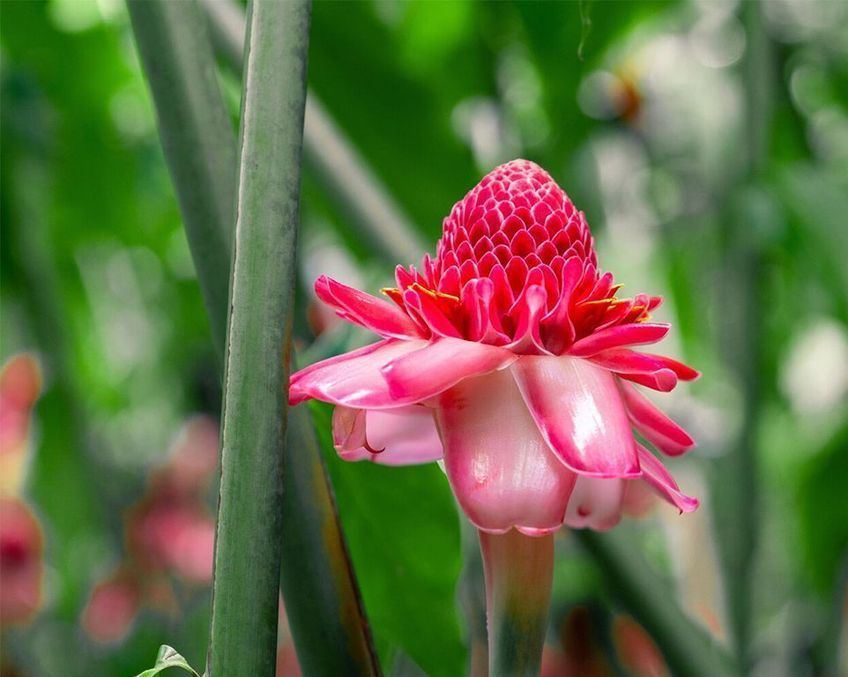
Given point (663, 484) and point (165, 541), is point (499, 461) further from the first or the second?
point (165, 541)

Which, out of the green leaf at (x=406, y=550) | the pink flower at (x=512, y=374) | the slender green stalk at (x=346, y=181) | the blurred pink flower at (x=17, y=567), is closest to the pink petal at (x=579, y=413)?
the pink flower at (x=512, y=374)

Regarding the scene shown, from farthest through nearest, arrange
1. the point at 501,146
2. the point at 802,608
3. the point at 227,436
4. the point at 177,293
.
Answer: the point at 177,293, the point at 802,608, the point at 501,146, the point at 227,436

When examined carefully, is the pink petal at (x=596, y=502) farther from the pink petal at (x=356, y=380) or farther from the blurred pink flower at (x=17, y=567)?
the blurred pink flower at (x=17, y=567)

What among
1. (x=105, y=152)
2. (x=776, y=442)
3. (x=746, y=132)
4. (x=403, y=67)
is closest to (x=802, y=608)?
(x=776, y=442)

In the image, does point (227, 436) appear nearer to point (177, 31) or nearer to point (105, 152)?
point (177, 31)

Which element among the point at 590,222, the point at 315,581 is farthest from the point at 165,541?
the point at 315,581

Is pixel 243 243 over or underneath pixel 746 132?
underneath
